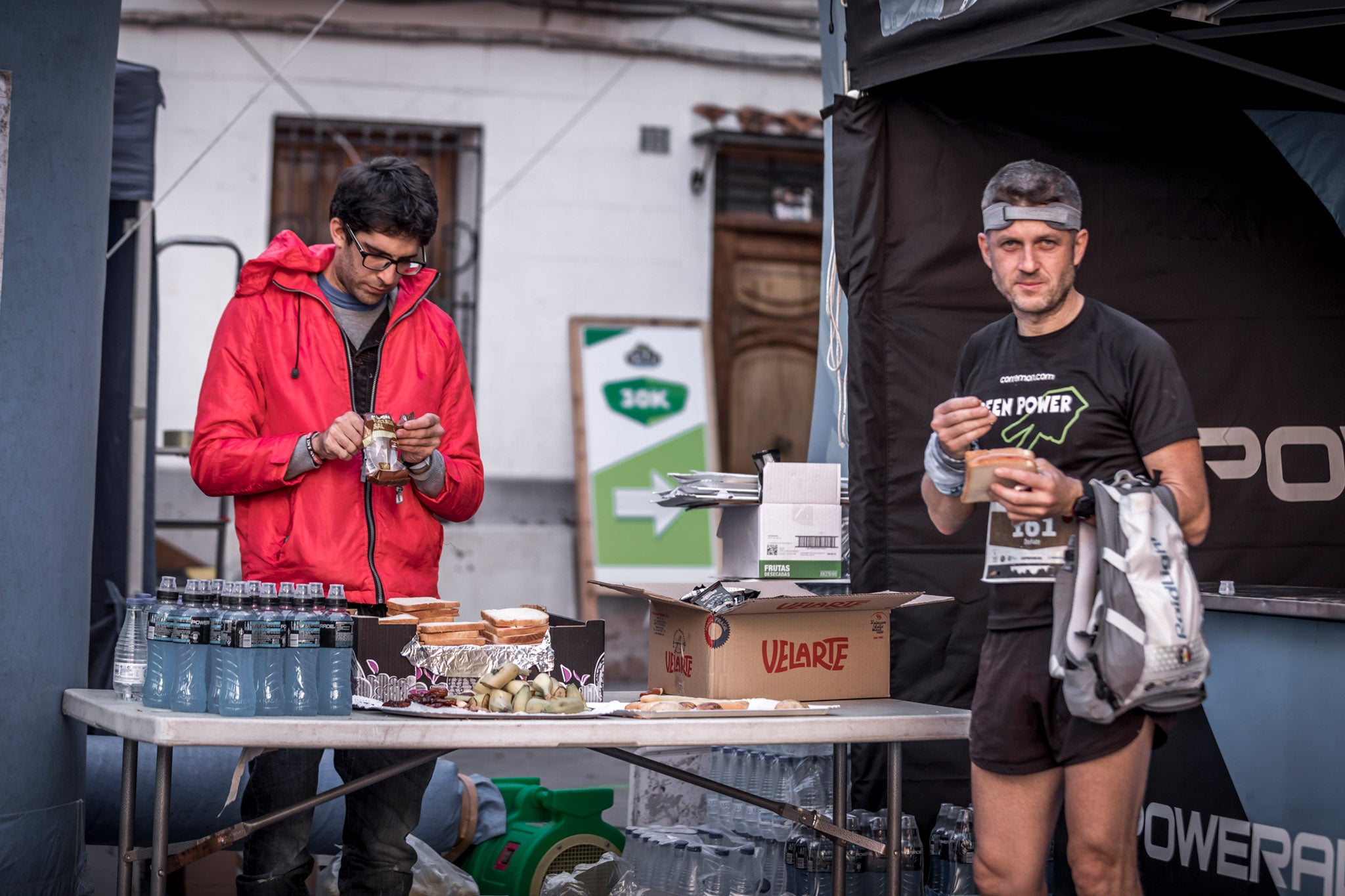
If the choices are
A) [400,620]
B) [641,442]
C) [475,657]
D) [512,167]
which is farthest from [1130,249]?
[512,167]

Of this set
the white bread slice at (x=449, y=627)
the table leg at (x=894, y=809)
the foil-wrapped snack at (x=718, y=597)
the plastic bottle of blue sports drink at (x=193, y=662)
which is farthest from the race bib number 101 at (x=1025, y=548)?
the plastic bottle of blue sports drink at (x=193, y=662)

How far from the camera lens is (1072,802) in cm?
262

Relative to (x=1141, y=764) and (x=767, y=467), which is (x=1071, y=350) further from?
(x=767, y=467)

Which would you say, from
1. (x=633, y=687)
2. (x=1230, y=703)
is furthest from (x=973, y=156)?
(x=633, y=687)

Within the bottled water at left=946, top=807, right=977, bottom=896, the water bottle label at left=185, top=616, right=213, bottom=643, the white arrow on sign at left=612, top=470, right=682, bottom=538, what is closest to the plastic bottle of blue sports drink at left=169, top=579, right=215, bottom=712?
the water bottle label at left=185, top=616, right=213, bottom=643

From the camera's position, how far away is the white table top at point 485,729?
104 inches

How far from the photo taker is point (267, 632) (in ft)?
8.96

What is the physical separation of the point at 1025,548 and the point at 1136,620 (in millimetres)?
313

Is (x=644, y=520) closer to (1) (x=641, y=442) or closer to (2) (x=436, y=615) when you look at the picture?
(1) (x=641, y=442)

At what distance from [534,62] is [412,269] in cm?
643

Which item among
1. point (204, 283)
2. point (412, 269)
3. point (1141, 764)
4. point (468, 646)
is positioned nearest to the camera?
point (1141, 764)

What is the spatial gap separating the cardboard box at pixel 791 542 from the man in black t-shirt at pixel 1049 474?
0.88 m

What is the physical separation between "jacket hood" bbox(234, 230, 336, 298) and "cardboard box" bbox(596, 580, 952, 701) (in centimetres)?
109

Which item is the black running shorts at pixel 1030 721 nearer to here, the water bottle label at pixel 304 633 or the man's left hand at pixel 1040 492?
the man's left hand at pixel 1040 492
